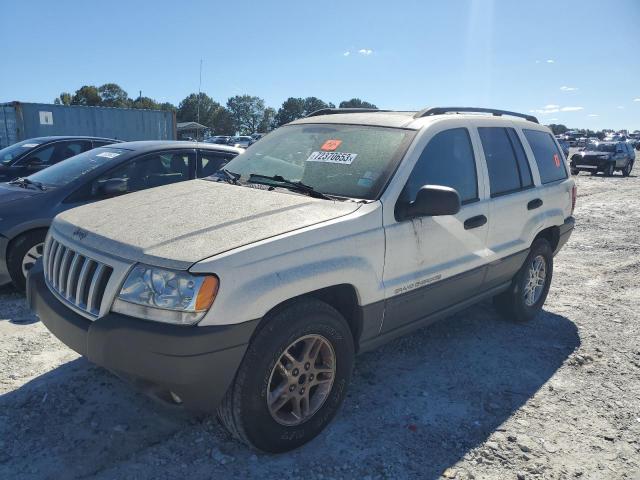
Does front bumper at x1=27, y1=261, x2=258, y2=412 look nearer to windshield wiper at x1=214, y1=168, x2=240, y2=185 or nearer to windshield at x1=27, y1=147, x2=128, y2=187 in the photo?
windshield wiper at x1=214, y1=168, x2=240, y2=185

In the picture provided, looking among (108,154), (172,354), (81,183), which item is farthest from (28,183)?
(172,354)

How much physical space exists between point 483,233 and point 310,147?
1.45 meters

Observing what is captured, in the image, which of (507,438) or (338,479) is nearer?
(338,479)

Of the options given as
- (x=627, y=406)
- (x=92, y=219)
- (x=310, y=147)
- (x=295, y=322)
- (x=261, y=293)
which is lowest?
(x=627, y=406)

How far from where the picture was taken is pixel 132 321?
230 cm

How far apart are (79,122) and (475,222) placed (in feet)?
60.9

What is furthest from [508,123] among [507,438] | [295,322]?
[295,322]

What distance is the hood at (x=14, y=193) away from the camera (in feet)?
16.0

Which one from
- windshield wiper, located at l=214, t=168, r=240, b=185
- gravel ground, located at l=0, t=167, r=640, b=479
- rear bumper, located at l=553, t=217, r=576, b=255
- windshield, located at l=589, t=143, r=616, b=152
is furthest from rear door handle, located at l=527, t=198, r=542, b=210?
windshield, located at l=589, t=143, r=616, b=152

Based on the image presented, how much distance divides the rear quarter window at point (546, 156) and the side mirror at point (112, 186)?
3.95m

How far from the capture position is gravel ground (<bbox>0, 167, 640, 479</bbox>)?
2.67 metres

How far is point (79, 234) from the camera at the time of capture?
2820 millimetres

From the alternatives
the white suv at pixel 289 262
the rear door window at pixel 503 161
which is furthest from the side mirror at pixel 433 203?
the rear door window at pixel 503 161

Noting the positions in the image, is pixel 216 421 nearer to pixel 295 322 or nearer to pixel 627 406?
pixel 295 322
